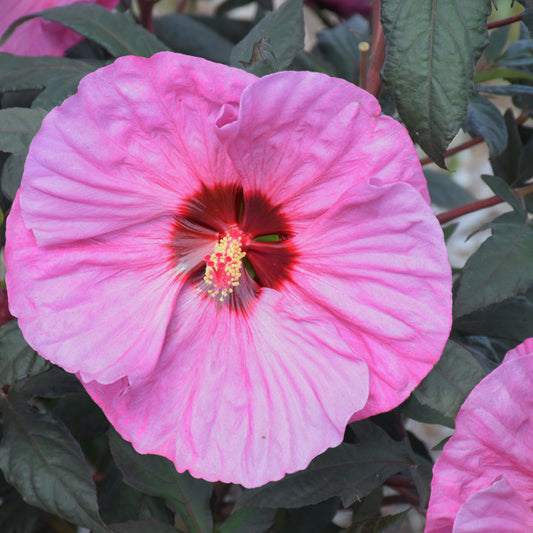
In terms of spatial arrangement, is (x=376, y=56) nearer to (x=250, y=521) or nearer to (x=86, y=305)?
(x=86, y=305)

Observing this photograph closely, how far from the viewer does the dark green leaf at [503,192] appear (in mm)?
808

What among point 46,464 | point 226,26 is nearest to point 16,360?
point 46,464

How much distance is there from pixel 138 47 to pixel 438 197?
80 cm

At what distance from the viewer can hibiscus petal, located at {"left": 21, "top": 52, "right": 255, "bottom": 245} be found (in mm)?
569

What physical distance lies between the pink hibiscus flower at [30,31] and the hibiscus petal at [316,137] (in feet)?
1.41

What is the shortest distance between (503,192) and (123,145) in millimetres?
449

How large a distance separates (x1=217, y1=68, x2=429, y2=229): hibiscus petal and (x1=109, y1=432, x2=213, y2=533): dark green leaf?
0.36 meters

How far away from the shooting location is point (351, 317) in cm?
60

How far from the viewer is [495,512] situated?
1.97ft

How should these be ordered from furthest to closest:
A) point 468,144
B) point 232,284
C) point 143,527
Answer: point 468,144, point 143,527, point 232,284

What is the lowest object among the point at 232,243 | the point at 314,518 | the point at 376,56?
the point at 314,518

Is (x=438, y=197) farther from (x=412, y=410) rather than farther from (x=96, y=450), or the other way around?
(x=96, y=450)

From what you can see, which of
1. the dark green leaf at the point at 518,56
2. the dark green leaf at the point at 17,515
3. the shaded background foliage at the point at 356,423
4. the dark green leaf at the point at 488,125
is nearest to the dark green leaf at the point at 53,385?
the shaded background foliage at the point at 356,423

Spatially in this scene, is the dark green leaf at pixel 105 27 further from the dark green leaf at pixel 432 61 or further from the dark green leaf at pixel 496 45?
the dark green leaf at pixel 496 45
